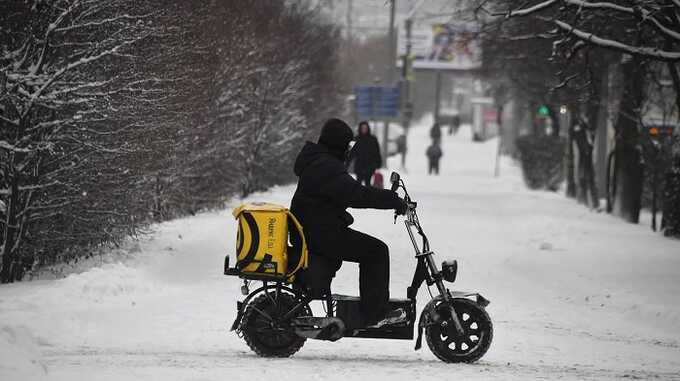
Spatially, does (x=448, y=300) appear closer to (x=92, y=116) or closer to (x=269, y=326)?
(x=269, y=326)

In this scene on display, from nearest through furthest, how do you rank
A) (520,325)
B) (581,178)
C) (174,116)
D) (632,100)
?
(520,325)
(174,116)
(632,100)
(581,178)

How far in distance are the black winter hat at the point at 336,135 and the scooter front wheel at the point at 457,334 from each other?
133 centimetres

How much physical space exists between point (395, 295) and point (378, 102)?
34.2m

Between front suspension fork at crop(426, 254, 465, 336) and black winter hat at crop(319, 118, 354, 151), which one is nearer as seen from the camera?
black winter hat at crop(319, 118, 354, 151)

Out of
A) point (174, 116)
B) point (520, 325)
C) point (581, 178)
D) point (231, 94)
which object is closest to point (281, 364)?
point (520, 325)

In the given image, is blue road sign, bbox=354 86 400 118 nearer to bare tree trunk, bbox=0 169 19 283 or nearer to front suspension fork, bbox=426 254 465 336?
bare tree trunk, bbox=0 169 19 283

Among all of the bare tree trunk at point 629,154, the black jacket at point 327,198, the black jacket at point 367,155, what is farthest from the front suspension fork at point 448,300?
the black jacket at point 367,155

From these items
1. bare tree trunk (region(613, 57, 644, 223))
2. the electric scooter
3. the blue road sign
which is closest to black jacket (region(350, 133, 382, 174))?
bare tree trunk (region(613, 57, 644, 223))

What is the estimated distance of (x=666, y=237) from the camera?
2069 cm

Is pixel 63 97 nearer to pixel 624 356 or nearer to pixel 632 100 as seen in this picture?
pixel 624 356

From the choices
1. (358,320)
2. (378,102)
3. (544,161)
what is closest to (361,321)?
(358,320)

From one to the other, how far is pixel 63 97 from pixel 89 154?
760 mm

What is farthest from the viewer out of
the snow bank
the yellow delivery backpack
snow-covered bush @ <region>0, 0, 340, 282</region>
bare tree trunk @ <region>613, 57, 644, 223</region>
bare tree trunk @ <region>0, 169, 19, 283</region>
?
bare tree trunk @ <region>613, 57, 644, 223</region>

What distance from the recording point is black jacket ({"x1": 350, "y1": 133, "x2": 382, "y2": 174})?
24.9m
